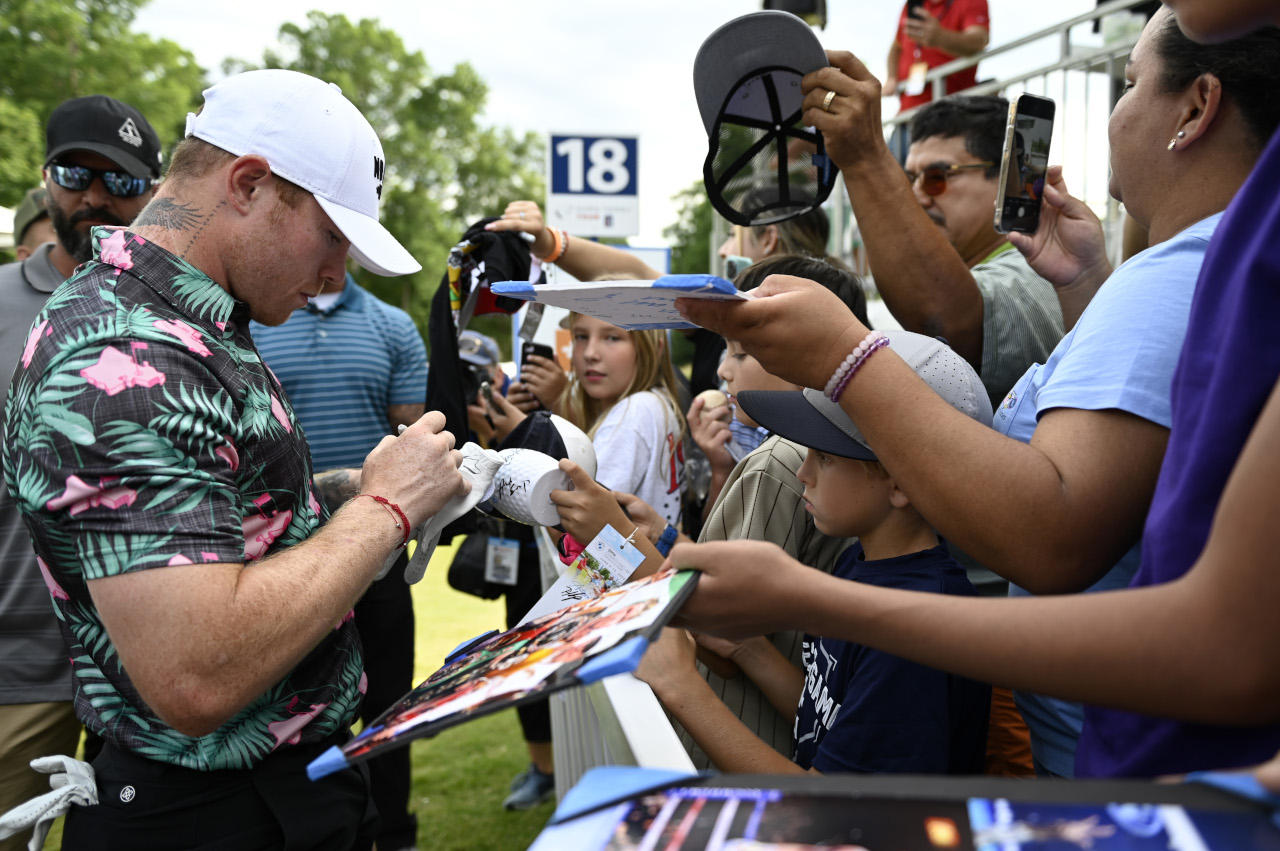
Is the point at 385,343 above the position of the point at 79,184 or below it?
below

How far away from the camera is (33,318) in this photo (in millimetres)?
2842

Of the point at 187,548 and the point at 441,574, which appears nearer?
the point at 187,548

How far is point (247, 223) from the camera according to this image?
5.45 feet

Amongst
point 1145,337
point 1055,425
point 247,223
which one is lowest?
point 1055,425

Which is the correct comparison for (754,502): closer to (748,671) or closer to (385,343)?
(748,671)

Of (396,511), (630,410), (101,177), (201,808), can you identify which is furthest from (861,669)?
(101,177)

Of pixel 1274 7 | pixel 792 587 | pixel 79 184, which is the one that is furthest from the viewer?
pixel 79 184

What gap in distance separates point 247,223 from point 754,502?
4.09ft

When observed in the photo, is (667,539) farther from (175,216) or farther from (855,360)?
(175,216)

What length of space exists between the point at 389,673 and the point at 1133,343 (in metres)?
3.45

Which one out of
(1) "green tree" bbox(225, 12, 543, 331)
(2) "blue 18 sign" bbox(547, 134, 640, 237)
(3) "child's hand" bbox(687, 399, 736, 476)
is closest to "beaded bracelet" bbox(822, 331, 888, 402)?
(3) "child's hand" bbox(687, 399, 736, 476)

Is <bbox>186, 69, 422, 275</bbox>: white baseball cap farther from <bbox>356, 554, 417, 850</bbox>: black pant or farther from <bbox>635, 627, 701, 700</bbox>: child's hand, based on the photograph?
<bbox>356, 554, 417, 850</bbox>: black pant

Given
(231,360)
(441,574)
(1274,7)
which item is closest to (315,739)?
(231,360)

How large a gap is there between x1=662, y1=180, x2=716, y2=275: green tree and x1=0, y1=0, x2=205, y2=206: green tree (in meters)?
19.0
